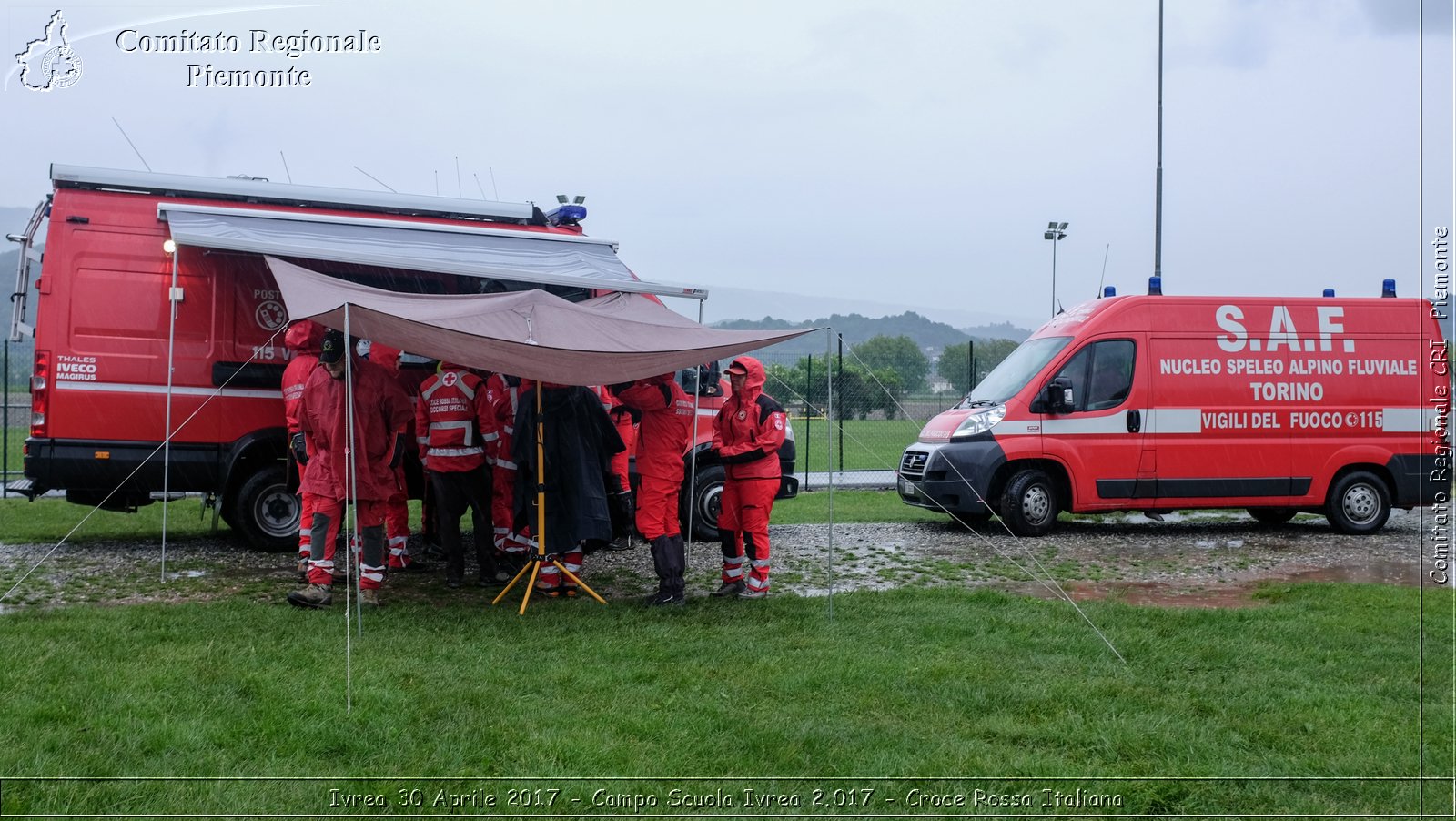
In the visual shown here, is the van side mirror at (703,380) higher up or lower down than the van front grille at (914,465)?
higher up

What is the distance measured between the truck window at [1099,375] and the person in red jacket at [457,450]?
6.12 meters

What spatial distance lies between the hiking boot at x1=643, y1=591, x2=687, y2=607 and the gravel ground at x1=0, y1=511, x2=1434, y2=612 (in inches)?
18.0

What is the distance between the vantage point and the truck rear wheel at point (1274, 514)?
12633 mm

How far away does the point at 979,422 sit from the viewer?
11.3m

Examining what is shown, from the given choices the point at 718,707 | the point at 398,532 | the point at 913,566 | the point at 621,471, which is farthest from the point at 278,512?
the point at 718,707

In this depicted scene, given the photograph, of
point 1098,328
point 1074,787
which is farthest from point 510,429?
point 1098,328

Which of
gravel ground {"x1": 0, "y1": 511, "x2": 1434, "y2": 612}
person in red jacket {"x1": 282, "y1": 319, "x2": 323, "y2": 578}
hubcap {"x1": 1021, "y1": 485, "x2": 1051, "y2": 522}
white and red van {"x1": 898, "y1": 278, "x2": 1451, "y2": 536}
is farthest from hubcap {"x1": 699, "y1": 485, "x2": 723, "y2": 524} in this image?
person in red jacket {"x1": 282, "y1": 319, "x2": 323, "y2": 578}

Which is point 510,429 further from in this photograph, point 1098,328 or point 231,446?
point 1098,328

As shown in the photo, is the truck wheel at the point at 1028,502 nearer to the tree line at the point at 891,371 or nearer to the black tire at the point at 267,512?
the tree line at the point at 891,371

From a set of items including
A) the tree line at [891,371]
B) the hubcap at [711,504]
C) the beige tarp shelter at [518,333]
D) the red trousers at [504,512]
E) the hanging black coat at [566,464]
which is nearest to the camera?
the beige tarp shelter at [518,333]

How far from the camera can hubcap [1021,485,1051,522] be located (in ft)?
37.1

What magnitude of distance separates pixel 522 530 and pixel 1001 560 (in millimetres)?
4240

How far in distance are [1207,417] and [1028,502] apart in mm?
2021

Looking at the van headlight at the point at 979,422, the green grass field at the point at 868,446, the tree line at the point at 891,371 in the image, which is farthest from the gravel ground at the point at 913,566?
the green grass field at the point at 868,446
